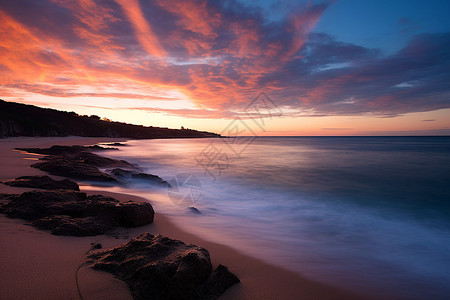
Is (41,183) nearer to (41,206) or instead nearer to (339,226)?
(41,206)

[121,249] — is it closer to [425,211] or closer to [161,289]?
[161,289]

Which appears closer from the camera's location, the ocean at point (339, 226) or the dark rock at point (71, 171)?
the ocean at point (339, 226)

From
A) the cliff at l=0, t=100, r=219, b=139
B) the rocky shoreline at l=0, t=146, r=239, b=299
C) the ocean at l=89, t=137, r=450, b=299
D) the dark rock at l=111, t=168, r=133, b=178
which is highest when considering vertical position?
the cliff at l=0, t=100, r=219, b=139

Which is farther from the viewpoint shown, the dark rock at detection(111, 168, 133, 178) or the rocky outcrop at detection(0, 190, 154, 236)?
the dark rock at detection(111, 168, 133, 178)

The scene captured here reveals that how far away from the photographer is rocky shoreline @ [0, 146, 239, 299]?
6.75ft

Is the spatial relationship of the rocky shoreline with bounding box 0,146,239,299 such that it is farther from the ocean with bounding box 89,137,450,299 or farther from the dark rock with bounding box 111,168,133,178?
the dark rock with bounding box 111,168,133,178

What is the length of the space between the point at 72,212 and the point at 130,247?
188 cm

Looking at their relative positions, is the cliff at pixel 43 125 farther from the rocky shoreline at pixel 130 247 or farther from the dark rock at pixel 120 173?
the rocky shoreline at pixel 130 247

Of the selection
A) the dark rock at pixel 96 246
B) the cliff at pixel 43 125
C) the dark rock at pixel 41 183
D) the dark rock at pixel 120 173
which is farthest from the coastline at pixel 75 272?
the cliff at pixel 43 125

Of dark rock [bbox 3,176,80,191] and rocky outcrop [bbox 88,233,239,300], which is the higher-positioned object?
dark rock [bbox 3,176,80,191]

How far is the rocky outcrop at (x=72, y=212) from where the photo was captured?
3.14 meters

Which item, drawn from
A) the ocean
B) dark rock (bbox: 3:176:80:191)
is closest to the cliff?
dark rock (bbox: 3:176:80:191)

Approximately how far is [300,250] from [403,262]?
1945 mm

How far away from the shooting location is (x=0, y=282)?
75.9 inches
